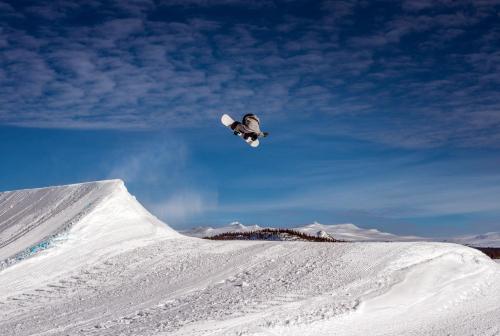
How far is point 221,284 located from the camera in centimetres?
1038

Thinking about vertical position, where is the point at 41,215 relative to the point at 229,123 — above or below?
below

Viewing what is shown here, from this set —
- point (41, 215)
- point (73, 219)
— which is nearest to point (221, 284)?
point (73, 219)

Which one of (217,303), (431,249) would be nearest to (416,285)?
(431,249)

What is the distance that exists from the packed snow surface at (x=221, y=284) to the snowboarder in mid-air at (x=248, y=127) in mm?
2664

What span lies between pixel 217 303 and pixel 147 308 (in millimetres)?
1287

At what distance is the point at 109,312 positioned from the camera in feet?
30.7

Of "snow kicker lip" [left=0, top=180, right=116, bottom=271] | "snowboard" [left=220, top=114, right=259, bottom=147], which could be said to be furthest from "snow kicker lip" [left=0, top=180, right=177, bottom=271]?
"snowboard" [left=220, top=114, right=259, bottom=147]

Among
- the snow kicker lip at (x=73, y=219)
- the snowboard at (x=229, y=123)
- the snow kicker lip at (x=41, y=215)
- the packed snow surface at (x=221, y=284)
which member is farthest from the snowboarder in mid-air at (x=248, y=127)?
the snow kicker lip at (x=41, y=215)

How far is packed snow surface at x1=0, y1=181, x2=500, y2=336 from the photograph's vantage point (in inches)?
328

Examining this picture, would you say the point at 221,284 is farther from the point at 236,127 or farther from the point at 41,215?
the point at 41,215

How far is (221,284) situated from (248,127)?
4.25m

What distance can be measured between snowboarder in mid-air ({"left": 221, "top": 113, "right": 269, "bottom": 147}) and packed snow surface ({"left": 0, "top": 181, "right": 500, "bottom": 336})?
266 cm

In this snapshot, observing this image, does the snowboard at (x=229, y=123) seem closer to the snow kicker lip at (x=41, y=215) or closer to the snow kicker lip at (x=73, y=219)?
the snow kicker lip at (x=73, y=219)

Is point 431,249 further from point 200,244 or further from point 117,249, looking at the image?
point 117,249
